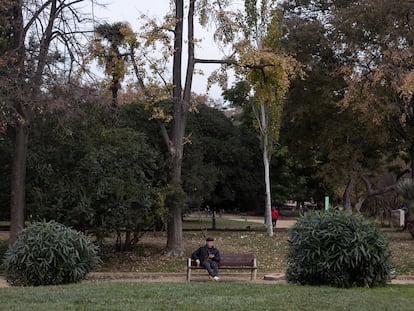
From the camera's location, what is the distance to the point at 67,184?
65.4ft

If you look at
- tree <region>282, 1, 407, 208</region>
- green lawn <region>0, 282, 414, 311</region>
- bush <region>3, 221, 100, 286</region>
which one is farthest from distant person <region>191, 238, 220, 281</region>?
tree <region>282, 1, 407, 208</region>

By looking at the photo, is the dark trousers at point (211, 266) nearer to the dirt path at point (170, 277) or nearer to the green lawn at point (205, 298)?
the dirt path at point (170, 277)

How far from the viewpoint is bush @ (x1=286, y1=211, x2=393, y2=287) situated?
41.8 feet

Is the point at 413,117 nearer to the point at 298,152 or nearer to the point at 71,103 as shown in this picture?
the point at 298,152

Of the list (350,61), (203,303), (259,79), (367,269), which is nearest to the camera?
(203,303)

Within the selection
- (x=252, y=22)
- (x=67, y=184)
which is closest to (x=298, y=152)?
(x=252, y=22)

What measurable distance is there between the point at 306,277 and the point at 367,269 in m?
1.28

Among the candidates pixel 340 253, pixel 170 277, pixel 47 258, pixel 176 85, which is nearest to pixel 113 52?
pixel 176 85

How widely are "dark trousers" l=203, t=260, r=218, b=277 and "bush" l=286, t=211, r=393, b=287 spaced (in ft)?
11.1

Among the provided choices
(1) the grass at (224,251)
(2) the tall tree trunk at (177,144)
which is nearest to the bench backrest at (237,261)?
(1) the grass at (224,251)

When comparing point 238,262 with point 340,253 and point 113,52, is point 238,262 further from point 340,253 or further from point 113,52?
point 113,52

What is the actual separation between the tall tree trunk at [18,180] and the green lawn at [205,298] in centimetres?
895

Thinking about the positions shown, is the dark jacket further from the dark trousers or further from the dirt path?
the dirt path

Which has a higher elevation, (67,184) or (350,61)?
(350,61)
